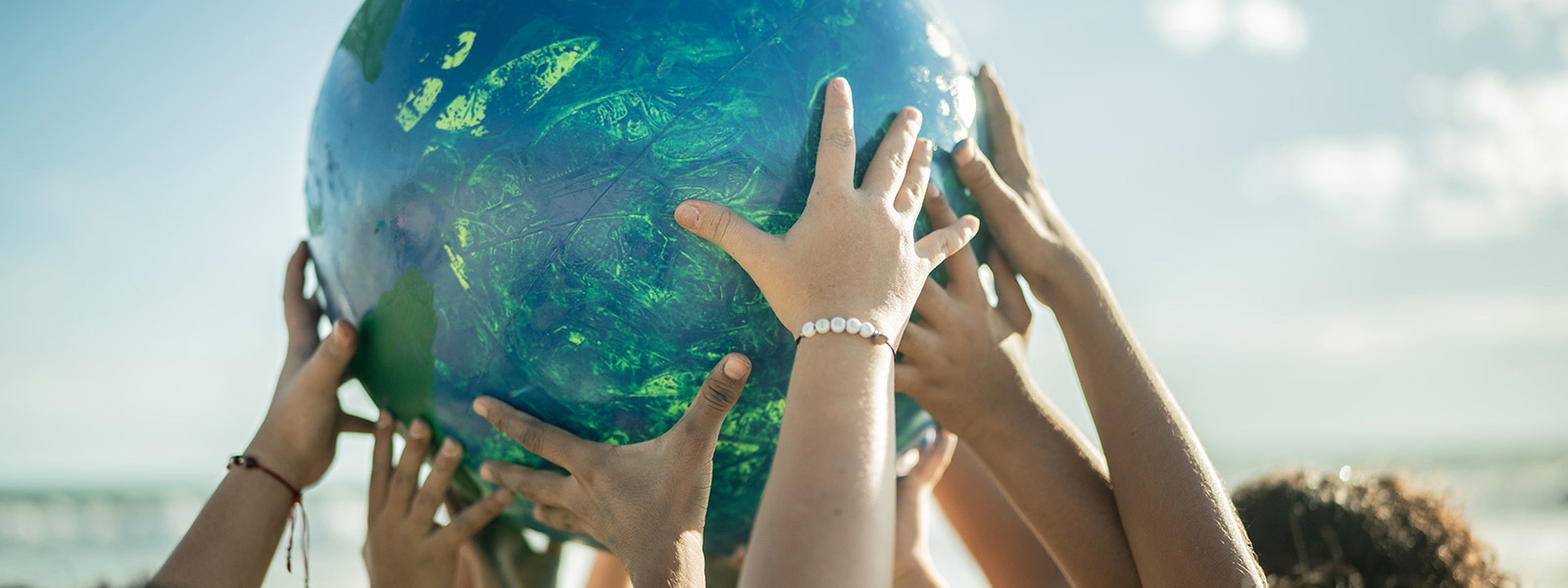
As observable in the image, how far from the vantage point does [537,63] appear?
1.92 meters

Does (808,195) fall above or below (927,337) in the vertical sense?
above

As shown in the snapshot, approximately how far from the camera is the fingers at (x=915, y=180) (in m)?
1.83

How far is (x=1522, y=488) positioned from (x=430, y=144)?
85.3 ft

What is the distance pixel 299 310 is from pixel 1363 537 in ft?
11.4

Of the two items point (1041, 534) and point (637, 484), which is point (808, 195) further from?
point (1041, 534)

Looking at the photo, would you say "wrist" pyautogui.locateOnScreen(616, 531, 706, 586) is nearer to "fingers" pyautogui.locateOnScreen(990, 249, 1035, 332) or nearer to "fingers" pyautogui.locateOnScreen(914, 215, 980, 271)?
"fingers" pyautogui.locateOnScreen(914, 215, 980, 271)

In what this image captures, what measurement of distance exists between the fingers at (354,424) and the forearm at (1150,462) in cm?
184

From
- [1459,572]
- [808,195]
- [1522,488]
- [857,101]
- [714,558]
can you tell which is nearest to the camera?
[808,195]

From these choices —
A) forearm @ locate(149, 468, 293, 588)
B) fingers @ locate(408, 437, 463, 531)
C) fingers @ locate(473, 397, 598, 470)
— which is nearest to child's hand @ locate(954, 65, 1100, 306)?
fingers @ locate(473, 397, 598, 470)

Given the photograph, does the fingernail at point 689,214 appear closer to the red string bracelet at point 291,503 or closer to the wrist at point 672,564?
the wrist at point 672,564

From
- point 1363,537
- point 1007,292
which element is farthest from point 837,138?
point 1363,537

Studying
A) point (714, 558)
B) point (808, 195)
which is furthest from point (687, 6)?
point (714, 558)

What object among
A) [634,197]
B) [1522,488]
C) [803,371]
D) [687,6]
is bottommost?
[803,371]

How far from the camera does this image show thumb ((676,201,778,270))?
69.7 inches
